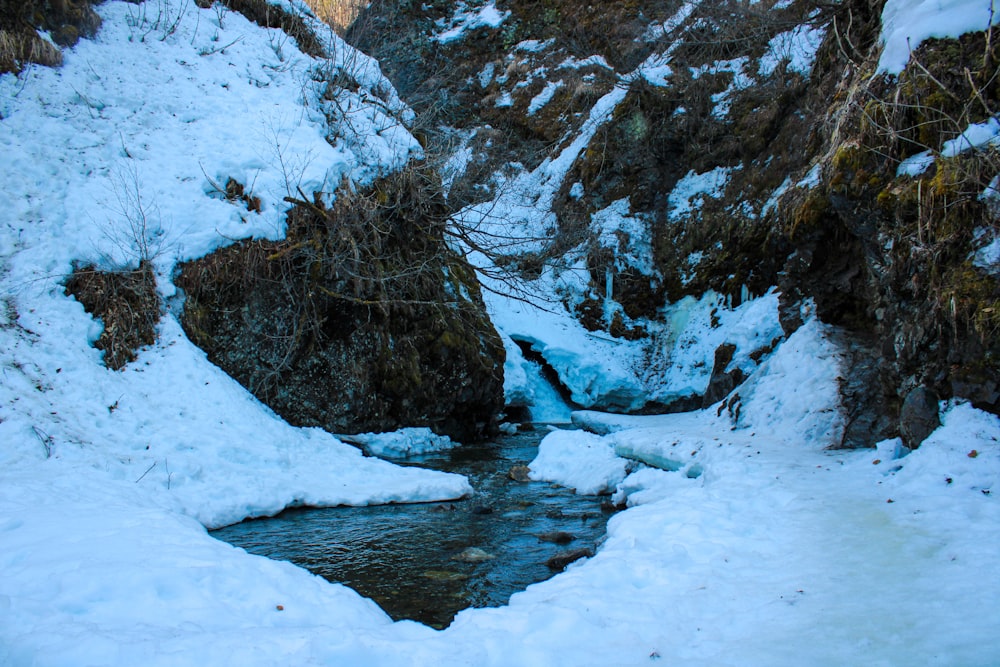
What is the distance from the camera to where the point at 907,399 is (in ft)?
15.1

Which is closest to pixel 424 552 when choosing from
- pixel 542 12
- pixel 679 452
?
pixel 679 452

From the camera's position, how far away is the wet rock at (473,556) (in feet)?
14.7

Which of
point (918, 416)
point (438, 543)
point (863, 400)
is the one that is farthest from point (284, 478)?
point (863, 400)

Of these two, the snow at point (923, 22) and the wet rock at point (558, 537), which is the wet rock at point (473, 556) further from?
the snow at point (923, 22)

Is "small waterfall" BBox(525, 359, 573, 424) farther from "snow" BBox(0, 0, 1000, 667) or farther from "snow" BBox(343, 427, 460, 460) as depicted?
"snow" BBox(343, 427, 460, 460)

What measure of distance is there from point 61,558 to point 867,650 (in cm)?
390

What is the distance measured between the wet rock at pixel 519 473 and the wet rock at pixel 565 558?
3062 millimetres

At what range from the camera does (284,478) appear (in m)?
6.29

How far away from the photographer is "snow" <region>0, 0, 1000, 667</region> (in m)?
2.51

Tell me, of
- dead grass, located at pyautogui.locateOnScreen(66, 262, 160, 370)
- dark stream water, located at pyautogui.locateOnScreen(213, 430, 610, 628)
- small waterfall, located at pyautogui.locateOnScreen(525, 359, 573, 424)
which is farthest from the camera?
small waterfall, located at pyautogui.locateOnScreen(525, 359, 573, 424)

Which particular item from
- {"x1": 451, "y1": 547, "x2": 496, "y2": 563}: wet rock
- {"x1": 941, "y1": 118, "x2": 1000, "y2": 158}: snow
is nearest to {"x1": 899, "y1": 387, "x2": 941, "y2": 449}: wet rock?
{"x1": 941, "y1": 118, "x2": 1000, "y2": 158}: snow

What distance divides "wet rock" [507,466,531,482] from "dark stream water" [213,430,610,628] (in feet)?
1.84

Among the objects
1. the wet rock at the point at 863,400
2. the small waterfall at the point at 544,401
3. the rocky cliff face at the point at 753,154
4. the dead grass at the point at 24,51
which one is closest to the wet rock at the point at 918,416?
the rocky cliff face at the point at 753,154

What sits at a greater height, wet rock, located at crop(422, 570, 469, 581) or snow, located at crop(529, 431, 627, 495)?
snow, located at crop(529, 431, 627, 495)
